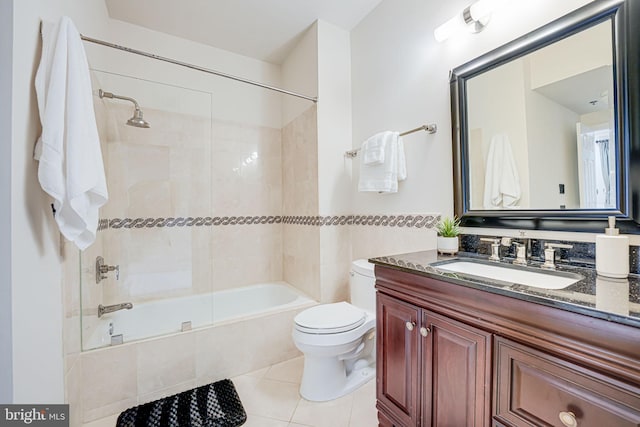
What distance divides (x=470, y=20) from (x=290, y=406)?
7.31 feet

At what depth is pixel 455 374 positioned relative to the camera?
2.93 feet

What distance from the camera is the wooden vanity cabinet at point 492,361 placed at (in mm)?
586

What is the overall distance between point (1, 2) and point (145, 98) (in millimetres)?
1355

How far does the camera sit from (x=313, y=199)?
223 cm

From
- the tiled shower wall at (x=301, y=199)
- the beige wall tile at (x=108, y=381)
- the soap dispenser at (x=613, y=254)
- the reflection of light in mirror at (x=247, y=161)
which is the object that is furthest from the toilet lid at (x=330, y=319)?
the reflection of light in mirror at (x=247, y=161)

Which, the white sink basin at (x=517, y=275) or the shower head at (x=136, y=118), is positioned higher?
the shower head at (x=136, y=118)

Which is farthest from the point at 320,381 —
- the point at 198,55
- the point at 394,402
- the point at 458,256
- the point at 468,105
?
the point at 198,55

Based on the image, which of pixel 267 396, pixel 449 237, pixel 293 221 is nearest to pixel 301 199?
pixel 293 221

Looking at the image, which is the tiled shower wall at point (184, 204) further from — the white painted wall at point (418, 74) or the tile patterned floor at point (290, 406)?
the white painted wall at point (418, 74)

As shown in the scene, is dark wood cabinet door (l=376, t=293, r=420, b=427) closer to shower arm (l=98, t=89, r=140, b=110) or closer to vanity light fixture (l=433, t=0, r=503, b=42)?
vanity light fixture (l=433, t=0, r=503, b=42)

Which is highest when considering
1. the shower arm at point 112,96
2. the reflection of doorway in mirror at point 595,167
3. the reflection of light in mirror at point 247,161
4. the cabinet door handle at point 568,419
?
the shower arm at point 112,96

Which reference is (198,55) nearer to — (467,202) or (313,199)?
(313,199)

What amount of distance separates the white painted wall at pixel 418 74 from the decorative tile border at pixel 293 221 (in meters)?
0.06

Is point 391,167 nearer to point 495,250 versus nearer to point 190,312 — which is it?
point 495,250
